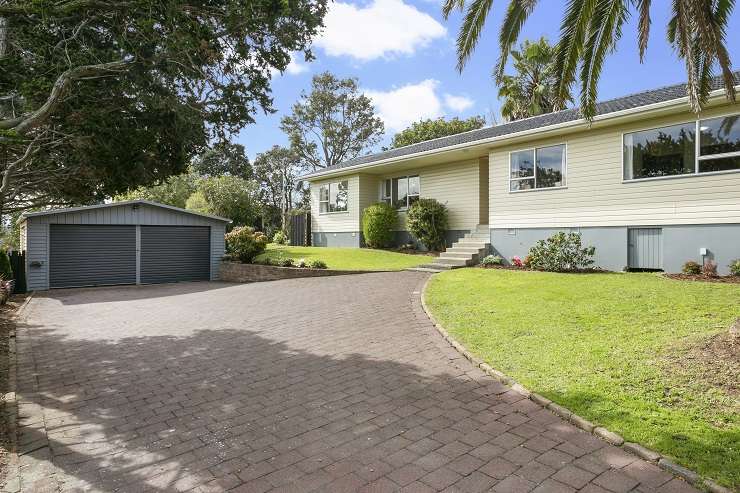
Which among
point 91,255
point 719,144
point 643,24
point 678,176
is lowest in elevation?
point 91,255

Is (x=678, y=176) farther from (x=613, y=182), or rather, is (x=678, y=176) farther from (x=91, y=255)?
(x=91, y=255)

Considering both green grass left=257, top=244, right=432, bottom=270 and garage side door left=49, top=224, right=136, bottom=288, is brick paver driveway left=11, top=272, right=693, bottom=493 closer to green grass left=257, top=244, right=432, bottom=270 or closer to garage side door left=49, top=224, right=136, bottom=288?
green grass left=257, top=244, right=432, bottom=270

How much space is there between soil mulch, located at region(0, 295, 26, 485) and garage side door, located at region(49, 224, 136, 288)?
8.00 ft

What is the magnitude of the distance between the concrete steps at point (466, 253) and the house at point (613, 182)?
0.16 feet

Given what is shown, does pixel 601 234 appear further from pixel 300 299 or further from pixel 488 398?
pixel 488 398

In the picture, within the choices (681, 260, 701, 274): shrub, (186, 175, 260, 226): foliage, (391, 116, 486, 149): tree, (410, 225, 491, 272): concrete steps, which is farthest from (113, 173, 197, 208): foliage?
(681, 260, 701, 274): shrub

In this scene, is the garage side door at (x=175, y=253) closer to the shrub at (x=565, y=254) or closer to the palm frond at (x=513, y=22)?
the shrub at (x=565, y=254)

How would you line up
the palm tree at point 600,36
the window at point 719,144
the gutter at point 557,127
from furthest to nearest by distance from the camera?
1. the gutter at point 557,127
2. the window at point 719,144
3. the palm tree at point 600,36

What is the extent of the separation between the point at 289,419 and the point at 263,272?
41.7 feet

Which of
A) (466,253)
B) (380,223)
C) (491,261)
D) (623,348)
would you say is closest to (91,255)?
(380,223)

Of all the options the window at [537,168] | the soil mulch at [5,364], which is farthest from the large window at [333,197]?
the soil mulch at [5,364]

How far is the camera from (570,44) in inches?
274

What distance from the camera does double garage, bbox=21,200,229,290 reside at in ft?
49.8

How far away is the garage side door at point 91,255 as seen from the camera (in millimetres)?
15578
